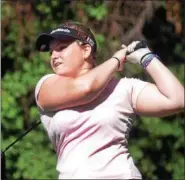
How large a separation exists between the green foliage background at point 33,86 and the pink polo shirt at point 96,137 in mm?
3529

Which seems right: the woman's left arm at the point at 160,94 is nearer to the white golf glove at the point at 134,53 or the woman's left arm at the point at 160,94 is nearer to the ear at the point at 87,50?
the white golf glove at the point at 134,53

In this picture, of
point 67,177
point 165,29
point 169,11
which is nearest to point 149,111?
point 67,177

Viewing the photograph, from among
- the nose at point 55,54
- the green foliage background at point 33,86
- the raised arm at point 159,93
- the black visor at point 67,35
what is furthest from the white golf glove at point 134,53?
the green foliage background at point 33,86

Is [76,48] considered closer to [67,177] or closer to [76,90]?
[76,90]

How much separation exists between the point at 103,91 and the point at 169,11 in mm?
3611

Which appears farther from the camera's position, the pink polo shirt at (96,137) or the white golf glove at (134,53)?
the white golf glove at (134,53)

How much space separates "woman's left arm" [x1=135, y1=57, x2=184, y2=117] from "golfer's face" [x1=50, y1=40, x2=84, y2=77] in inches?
9.1

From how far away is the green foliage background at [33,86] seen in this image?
21.0ft

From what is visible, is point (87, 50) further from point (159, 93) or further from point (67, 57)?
point (159, 93)

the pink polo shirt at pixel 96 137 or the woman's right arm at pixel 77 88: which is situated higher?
the woman's right arm at pixel 77 88

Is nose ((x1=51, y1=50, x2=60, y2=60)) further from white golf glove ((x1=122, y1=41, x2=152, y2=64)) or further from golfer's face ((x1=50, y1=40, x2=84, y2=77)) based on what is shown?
white golf glove ((x1=122, y1=41, x2=152, y2=64))

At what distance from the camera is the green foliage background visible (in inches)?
252

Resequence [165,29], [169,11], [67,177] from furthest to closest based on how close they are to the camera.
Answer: [165,29], [169,11], [67,177]

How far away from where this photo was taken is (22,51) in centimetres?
655
